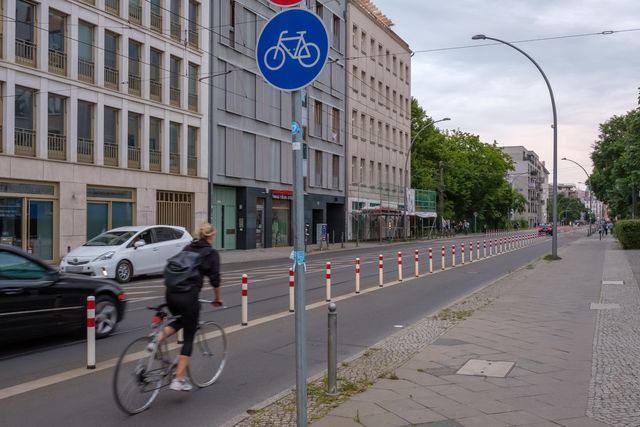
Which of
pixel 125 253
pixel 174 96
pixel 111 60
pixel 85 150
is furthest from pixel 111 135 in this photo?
pixel 125 253

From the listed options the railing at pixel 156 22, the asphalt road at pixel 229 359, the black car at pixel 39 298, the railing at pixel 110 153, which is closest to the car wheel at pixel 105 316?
the black car at pixel 39 298

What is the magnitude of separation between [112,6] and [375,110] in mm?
33450

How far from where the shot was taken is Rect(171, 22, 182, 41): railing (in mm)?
32562

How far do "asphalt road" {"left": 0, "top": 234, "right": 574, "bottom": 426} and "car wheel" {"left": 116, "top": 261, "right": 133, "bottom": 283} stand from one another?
5.91ft

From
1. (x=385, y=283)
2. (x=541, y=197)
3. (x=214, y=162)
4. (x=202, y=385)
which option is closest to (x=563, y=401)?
(x=202, y=385)

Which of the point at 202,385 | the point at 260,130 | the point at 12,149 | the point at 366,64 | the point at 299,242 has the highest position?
the point at 366,64

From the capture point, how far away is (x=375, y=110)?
5903 centimetres

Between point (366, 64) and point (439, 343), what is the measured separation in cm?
4998

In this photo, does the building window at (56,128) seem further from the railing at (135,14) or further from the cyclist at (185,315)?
the cyclist at (185,315)

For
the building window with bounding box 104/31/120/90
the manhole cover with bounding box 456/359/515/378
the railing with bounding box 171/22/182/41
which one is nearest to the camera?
the manhole cover with bounding box 456/359/515/378

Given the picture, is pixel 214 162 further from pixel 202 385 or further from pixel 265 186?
pixel 202 385

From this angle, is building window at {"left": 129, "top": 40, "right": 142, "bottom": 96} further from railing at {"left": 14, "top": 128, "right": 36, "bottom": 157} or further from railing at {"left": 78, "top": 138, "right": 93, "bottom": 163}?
railing at {"left": 14, "top": 128, "right": 36, "bottom": 157}

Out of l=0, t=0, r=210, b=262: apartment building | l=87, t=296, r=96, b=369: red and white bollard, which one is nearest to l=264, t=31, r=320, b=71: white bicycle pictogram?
l=87, t=296, r=96, b=369: red and white bollard

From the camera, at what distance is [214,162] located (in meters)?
35.5
